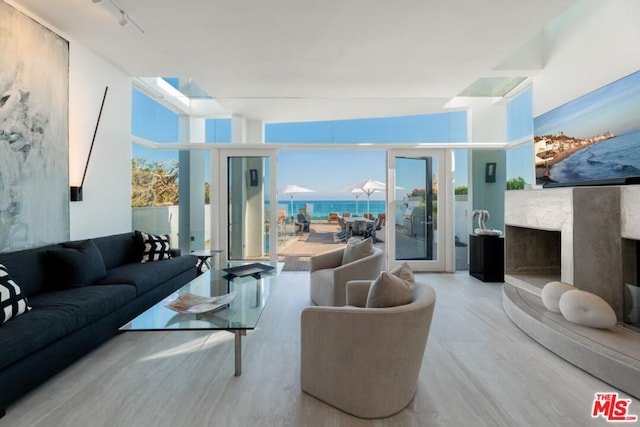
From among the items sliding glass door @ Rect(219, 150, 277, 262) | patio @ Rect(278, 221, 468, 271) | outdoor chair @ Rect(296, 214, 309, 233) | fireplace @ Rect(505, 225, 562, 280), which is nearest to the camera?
fireplace @ Rect(505, 225, 562, 280)

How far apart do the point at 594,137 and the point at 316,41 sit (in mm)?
3068

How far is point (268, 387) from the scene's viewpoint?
208 centimetres

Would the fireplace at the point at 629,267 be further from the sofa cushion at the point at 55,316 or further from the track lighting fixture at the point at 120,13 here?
the track lighting fixture at the point at 120,13

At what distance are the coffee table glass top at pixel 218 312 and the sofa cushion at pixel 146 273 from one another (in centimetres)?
49

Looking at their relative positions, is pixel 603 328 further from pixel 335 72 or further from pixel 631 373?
pixel 335 72

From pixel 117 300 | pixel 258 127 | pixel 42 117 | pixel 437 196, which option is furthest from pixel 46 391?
pixel 437 196

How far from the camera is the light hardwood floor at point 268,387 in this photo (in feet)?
5.89

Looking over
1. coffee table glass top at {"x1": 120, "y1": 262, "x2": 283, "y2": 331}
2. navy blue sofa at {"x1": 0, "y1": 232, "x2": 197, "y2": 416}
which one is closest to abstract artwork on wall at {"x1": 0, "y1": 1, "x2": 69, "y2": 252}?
navy blue sofa at {"x1": 0, "y1": 232, "x2": 197, "y2": 416}

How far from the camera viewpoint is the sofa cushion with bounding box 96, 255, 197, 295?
3.04 meters

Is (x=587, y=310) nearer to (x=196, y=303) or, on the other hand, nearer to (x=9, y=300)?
(x=196, y=303)

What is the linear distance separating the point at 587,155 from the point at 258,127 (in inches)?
194

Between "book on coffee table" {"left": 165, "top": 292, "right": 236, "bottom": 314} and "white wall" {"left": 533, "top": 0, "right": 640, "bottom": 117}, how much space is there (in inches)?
166

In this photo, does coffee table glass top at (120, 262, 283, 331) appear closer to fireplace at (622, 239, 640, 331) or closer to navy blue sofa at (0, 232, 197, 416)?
navy blue sofa at (0, 232, 197, 416)

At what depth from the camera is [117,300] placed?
8.82 feet
